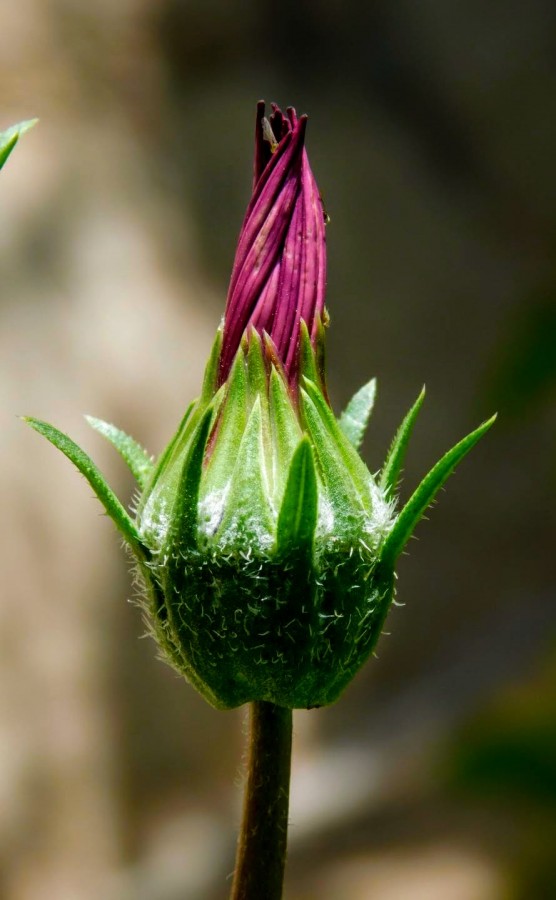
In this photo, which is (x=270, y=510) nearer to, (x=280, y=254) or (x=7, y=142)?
(x=280, y=254)

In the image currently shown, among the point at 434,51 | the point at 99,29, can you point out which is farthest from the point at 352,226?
the point at 99,29

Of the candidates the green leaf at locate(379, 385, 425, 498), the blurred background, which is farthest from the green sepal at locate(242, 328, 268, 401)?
the blurred background

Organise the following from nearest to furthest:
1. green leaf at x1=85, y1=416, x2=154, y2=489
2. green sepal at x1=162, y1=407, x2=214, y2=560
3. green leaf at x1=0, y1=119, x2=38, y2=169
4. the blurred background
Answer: green leaf at x1=0, y1=119, x2=38, y2=169
green sepal at x1=162, y1=407, x2=214, y2=560
green leaf at x1=85, y1=416, x2=154, y2=489
the blurred background

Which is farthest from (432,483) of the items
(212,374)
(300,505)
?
(212,374)

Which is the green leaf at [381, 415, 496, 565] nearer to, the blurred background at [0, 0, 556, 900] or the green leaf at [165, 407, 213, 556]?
the green leaf at [165, 407, 213, 556]

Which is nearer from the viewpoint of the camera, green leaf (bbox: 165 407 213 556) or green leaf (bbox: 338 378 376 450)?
→ green leaf (bbox: 165 407 213 556)

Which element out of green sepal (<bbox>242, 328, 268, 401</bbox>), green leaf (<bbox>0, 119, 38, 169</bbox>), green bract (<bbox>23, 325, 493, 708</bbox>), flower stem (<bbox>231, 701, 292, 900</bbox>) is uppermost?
green leaf (<bbox>0, 119, 38, 169</bbox>)
